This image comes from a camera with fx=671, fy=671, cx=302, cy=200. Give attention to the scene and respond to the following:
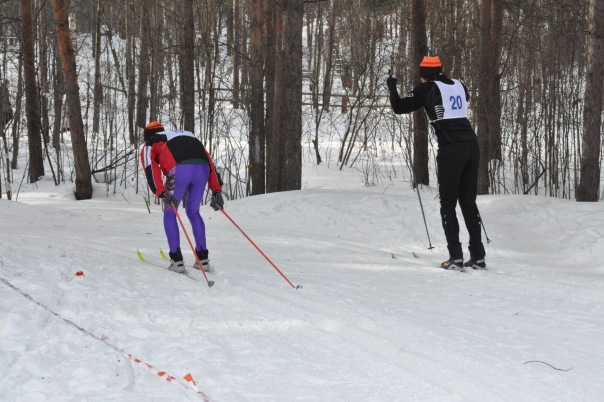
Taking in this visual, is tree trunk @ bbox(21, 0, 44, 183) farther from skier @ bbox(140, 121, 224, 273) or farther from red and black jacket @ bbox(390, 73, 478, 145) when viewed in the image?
red and black jacket @ bbox(390, 73, 478, 145)

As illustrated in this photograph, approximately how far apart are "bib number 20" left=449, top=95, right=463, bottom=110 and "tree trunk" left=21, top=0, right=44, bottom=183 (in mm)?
14570

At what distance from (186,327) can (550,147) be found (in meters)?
11.3

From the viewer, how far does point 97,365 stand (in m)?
3.70

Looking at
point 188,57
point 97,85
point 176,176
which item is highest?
point 97,85

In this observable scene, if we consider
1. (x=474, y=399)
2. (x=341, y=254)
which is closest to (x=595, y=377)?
(x=474, y=399)

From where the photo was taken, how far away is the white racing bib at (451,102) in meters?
7.03

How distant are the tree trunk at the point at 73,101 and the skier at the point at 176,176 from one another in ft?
32.2

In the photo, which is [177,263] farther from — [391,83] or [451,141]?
[451,141]

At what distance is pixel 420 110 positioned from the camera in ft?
47.3

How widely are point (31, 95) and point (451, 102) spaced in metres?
15.1

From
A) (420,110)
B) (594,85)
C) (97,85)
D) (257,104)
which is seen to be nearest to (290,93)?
(257,104)

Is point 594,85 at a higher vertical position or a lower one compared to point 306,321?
higher

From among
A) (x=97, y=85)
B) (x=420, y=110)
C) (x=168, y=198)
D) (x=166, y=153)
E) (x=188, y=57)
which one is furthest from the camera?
(x=97, y=85)

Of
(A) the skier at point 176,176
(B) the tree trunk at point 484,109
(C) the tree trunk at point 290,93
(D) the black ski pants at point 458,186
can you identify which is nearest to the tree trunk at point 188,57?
(C) the tree trunk at point 290,93
